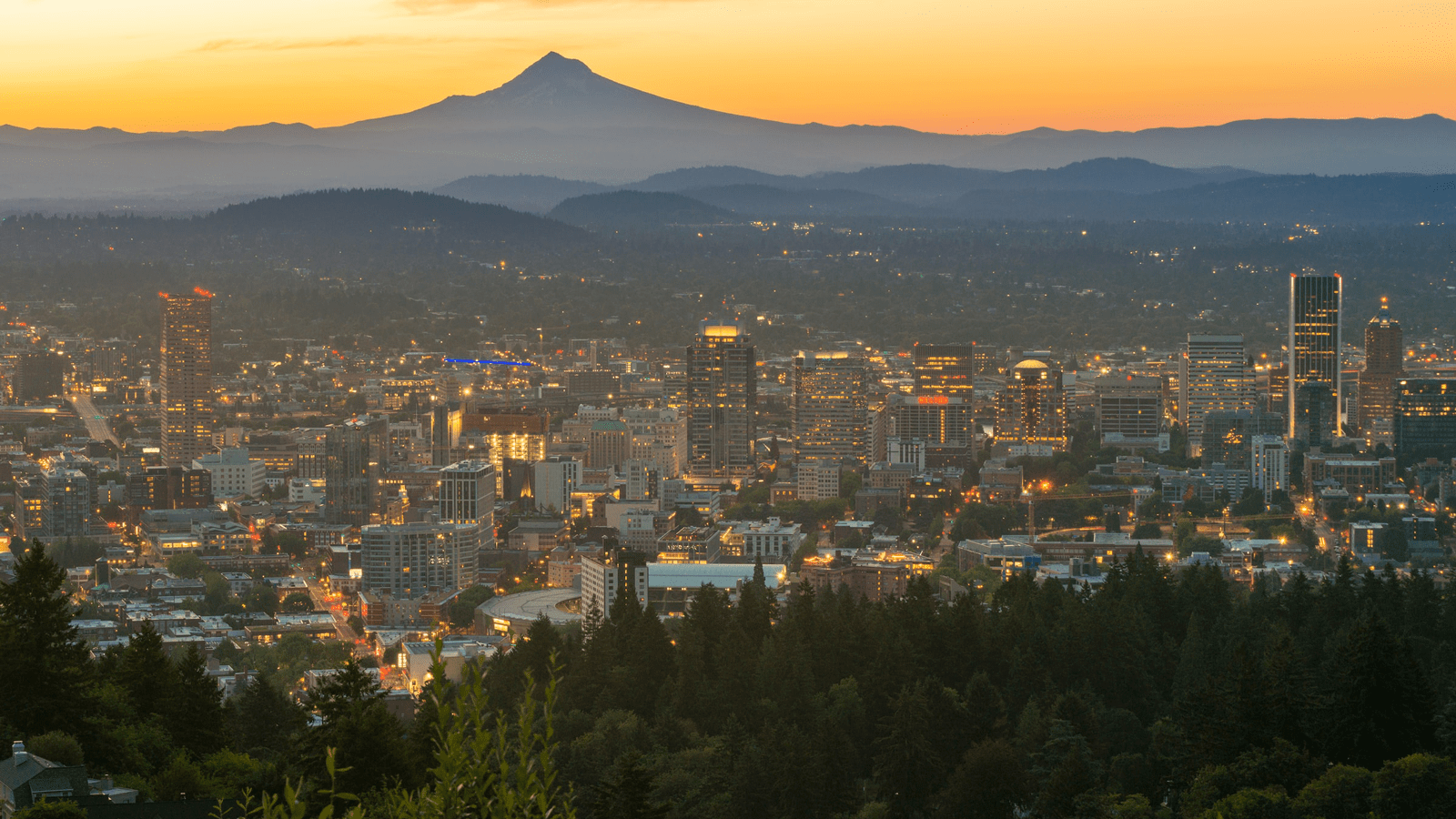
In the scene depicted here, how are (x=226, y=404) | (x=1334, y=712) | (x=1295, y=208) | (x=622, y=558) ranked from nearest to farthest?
(x=1334, y=712), (x=622, y=558), (x=226, y=404), (x=1295, y=208)

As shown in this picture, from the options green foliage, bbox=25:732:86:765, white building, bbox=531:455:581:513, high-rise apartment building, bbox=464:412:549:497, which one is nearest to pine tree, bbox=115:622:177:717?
green foliage, bbox=25:732:86:765

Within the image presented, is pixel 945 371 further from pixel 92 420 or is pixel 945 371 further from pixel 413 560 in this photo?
pixel 413 560

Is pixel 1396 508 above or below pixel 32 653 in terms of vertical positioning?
below

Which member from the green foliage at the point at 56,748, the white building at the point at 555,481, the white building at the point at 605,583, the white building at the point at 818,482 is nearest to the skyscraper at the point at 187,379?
the white building at the point at 555,481

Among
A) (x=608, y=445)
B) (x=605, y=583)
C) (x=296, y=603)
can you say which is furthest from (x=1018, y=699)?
(x=608, y=445)

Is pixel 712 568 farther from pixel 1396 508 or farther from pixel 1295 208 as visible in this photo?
pixel 1295 208

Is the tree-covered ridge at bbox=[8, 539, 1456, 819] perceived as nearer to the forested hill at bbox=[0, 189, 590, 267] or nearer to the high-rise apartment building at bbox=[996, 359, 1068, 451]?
the high-rise apartment building at bbox=[996, 359, 1068, 451]

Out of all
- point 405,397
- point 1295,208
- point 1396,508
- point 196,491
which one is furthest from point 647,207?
point 1396,508
